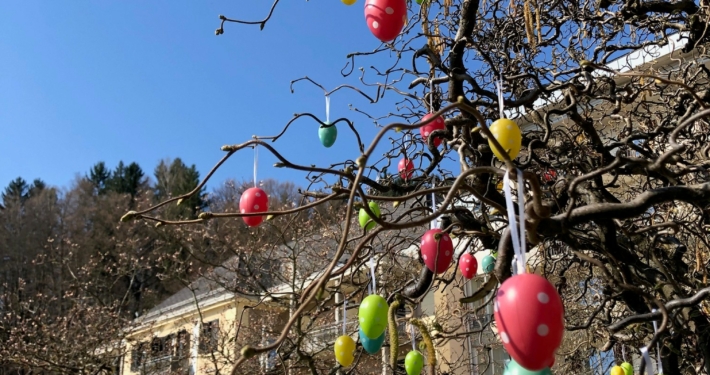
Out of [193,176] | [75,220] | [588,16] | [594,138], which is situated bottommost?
[594,138]

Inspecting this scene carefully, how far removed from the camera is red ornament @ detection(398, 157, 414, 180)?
13.7 ft

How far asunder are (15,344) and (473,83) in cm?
1063

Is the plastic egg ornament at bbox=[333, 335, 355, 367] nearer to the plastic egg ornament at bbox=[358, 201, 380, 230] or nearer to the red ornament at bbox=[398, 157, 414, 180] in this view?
the plastic egg ornament at bbox=[358, 201, 380, 230]

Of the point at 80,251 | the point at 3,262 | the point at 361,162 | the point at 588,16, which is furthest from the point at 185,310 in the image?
the point at 361,162

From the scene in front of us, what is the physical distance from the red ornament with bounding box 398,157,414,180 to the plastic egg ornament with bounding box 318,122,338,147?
703mm

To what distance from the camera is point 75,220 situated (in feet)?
99.1

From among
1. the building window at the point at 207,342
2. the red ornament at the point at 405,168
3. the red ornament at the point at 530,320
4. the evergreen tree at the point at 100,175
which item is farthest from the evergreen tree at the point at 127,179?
the red ornament at the point at 530,320

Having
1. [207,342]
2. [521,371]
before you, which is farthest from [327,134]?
[207,342]

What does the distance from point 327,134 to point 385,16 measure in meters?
0.99

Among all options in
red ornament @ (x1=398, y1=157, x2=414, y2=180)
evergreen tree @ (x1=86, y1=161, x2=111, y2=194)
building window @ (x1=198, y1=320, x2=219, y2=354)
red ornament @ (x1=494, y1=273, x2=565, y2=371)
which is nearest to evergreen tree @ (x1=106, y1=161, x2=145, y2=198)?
evergreen tree @ (x1=86, y1=161, x2=111, y2=194)

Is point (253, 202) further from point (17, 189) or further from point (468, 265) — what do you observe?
point (17, 189)

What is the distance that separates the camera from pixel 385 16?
9.16 feet

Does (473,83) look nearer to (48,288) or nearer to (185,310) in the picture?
(185,310)

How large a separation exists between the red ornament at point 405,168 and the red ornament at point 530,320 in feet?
8.89
